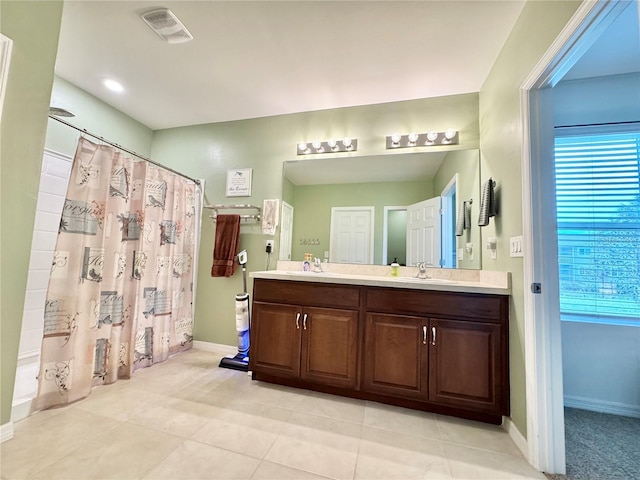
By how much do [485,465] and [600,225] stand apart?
6.08 ft

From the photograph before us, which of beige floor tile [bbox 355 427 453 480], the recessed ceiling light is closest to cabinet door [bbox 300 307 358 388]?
beige floor tile [bbox 355 427 453 480]

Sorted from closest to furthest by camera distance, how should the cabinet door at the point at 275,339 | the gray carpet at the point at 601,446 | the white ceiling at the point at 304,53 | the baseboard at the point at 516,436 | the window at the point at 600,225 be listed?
1. the gray carpet at the point at 601,446
2. the baseboard at the point at 516,436
3. the white ceiling at the point at 304,53
4. the window at the point at 600,225
5. the cabinet door at the point at 275,339

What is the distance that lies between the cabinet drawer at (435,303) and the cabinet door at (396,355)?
60 millimetres

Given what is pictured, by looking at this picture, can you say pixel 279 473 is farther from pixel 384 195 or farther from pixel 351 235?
pixel 384 195

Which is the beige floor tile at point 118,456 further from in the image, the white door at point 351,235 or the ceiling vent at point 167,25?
the ceiling vent at point 167,25

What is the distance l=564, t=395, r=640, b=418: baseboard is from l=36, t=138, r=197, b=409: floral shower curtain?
3369 mm

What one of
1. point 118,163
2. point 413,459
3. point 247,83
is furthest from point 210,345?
point 247,83

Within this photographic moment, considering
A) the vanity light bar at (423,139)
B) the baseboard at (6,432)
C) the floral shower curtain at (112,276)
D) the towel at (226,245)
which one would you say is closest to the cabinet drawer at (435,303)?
the vanity light bar at (423,139)

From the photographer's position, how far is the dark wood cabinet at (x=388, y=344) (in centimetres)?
160

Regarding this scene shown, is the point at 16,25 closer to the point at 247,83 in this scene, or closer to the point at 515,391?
the point at 247,83

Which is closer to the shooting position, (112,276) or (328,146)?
(112,276)

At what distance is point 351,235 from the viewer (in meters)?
2.41

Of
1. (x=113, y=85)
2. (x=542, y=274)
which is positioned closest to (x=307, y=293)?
(x=542, y=274)

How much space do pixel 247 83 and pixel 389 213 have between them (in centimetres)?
171
